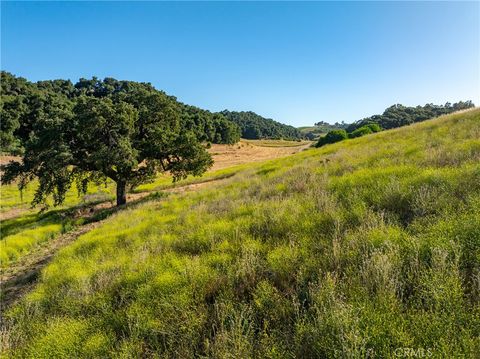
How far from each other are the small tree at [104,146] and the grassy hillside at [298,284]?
11180mm

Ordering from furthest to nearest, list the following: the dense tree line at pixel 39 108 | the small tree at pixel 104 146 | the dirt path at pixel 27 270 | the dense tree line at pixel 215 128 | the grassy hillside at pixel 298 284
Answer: the dense tree line at pixel 215 128, the dense tree line at pixel 39 108, the small tree at pixel 104 146, the dirt path at pixel 27 270, the grassy hillside at pixel 298 284

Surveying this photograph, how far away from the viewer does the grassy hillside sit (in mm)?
3090

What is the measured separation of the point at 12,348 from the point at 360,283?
591 cm

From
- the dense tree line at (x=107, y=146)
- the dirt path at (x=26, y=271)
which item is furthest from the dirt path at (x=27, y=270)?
the dense tree line at (x=107, y=146)

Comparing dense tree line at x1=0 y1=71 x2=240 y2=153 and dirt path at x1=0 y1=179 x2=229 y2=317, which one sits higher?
dense tree line at x1=0 y1=71 x2=240 y2=153

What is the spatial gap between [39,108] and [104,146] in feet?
209

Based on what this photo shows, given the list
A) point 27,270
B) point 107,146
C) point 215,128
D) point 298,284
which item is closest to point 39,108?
point 215,128

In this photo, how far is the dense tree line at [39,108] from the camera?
192 feet

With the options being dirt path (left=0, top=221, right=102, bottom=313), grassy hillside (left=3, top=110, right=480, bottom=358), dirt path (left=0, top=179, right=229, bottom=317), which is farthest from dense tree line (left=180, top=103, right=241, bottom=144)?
grassy hillside (left=3, top=110, right=480, bottom=358)

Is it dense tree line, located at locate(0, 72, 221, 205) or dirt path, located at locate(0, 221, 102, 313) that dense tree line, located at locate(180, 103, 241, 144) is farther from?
dirt path, located at locate(0, 221, 102, 313)

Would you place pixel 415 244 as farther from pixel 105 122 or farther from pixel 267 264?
pixel 105 122

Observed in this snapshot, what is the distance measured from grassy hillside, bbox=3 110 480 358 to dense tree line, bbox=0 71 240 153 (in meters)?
30.6

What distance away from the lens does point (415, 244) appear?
404 cm

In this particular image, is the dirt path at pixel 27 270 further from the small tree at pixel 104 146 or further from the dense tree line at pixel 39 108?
the dense tree line at pixel 39 108
